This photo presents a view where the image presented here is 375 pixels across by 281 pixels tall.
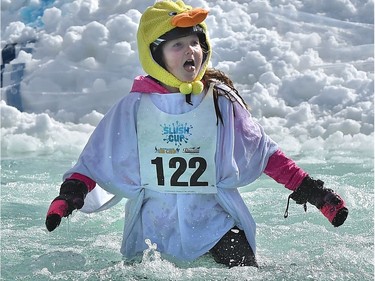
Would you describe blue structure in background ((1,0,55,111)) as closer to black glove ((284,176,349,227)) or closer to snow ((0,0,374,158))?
snow ((0,0,374,158))

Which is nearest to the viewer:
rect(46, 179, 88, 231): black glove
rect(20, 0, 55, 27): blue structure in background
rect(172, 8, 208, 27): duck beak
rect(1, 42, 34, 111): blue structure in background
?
rect(46, 179, 88, 231): black glove

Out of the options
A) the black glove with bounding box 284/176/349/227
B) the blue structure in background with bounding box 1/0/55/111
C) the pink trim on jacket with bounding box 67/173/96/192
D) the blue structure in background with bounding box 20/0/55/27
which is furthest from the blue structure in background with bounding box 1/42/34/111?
the black glove with bounding box 284/176/349/227

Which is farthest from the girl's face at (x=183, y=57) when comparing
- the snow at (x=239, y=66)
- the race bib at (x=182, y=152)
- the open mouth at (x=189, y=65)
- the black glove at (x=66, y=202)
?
the snow at (x=239, y=66)

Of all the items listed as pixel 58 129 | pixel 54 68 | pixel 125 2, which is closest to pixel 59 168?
pixel 58 129

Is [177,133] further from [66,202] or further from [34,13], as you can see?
[34,13]

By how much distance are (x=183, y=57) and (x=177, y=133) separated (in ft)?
1.07

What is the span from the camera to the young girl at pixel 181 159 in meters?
3.05

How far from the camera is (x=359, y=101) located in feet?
26.1

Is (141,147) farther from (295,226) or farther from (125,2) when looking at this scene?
(125,2)

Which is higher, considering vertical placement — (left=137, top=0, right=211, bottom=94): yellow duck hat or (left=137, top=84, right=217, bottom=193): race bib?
(left=137, top=0, right=211, bottom=94): yellow duck hat

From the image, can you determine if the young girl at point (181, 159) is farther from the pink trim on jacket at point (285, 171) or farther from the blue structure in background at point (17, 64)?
the blue structure in background at point (17, 64)

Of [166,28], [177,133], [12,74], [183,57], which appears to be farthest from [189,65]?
[12,74]

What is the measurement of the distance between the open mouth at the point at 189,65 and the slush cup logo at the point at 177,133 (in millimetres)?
234

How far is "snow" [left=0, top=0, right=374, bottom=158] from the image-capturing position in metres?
7.49
